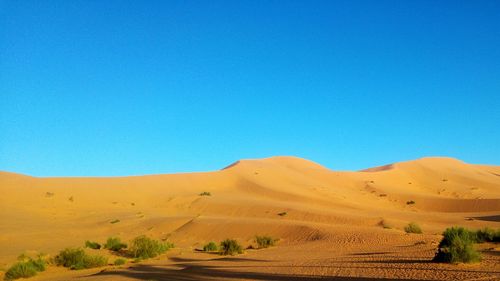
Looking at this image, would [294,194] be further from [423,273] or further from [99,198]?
[423,273]

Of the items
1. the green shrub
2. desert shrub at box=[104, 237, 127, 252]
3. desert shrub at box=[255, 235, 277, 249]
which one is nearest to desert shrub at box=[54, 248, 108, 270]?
the green shrub

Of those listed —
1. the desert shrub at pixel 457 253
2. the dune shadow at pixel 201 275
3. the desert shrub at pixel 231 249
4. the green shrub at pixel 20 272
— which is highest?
the desert shrub at pixel 457 253

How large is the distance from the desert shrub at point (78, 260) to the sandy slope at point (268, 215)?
94 centimetres

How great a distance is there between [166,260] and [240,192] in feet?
118

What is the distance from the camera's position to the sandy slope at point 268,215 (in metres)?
13.7

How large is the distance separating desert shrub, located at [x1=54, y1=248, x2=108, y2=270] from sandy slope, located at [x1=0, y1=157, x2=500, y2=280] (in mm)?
941

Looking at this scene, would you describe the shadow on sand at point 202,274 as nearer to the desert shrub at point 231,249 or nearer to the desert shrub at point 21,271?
the desert shrub at point 21,271

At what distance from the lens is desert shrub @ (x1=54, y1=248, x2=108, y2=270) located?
728 inches

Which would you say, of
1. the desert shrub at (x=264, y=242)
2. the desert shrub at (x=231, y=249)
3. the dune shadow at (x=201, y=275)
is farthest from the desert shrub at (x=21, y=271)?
the desert shrub at (x=264, y=242)

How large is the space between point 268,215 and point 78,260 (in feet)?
66.6

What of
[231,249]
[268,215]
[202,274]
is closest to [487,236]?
[231,249]

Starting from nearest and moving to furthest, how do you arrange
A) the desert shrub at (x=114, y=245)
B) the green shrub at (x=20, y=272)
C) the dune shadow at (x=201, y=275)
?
the dune shadow at (x=201, y=275)
the green shrub at (x=20, y=272)
the desert shrub at (x=114, y=245)

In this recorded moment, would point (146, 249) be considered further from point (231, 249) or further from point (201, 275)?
point (201, 275)

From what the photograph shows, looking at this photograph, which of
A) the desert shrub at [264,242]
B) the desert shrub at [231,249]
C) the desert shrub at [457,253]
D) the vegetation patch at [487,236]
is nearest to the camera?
the desert shrub at [457,253]
